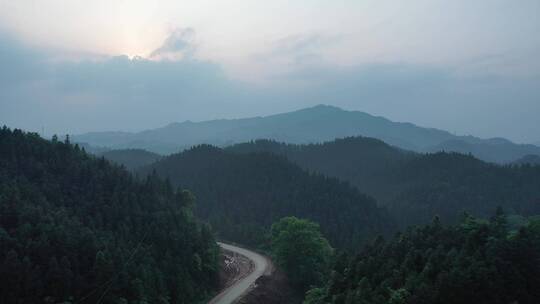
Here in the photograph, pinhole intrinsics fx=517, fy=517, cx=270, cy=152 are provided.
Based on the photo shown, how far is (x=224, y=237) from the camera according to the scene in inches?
4326

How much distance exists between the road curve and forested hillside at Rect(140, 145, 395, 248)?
8.24 metres

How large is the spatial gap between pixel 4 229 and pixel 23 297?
24.5 ft

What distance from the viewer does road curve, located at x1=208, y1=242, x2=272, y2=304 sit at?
57.7 metres

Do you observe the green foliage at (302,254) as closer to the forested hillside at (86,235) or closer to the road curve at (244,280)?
the road curve at (244,280)

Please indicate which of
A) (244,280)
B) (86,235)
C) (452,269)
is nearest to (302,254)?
(244,280)

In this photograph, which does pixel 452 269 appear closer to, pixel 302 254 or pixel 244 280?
pixel 244 280

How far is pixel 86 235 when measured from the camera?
47469 millimetres

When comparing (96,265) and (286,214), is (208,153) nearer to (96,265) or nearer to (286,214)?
(286,214)

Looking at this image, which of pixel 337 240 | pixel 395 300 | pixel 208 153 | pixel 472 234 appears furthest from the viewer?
pixel 208 153

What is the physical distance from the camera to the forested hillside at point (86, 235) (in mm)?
42000

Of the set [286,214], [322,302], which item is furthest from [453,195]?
[322,302]

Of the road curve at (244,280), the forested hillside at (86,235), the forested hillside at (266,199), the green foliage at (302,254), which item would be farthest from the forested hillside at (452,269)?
the forested hillside at (266,199)

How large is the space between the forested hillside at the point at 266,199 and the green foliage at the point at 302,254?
24.7 meters

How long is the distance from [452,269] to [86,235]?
32409mm
